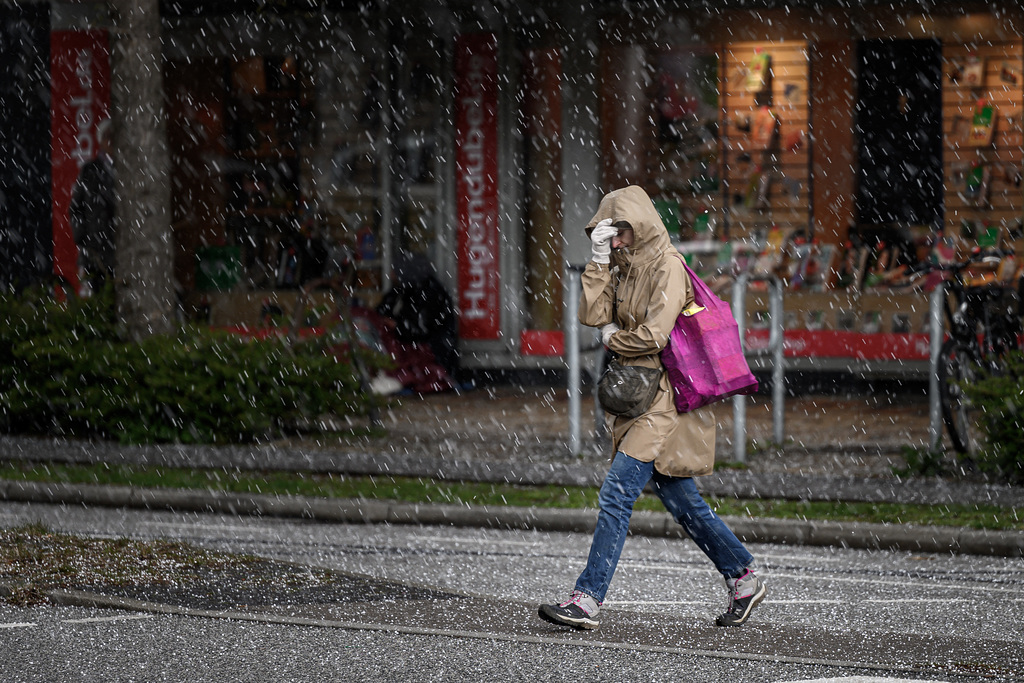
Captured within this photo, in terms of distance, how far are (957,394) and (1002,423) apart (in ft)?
2.54

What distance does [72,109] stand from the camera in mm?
16484

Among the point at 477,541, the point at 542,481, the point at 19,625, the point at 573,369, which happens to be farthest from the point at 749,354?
the point at 19,625

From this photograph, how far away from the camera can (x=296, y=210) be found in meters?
16.9

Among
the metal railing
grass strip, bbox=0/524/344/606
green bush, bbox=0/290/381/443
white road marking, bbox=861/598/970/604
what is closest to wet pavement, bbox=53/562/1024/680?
grass strip, bbox=0/524/344/606

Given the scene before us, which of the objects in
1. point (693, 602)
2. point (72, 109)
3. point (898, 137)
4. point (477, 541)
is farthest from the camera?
point (72, 109)

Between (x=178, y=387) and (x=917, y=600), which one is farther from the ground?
(x=178, y=387)

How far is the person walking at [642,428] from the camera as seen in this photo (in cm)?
583

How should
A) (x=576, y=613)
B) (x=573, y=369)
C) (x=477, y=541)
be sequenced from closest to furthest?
(x=576, y=613), (x=477, y=541), (x=573, y=369)

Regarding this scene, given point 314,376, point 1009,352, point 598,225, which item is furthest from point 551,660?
point 314,376

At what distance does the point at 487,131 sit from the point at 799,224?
11.2 ft

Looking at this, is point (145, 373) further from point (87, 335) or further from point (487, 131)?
point (487, 131)

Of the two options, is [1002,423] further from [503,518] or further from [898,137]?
[898,137]

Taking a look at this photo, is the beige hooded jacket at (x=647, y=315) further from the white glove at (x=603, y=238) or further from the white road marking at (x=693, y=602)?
the white road marking at (x=693, y=602)

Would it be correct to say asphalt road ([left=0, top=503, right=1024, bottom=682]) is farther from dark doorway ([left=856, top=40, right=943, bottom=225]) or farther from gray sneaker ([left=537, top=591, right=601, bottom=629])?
dark doorway ([left=856, top=40, right=943, bottom=225])
